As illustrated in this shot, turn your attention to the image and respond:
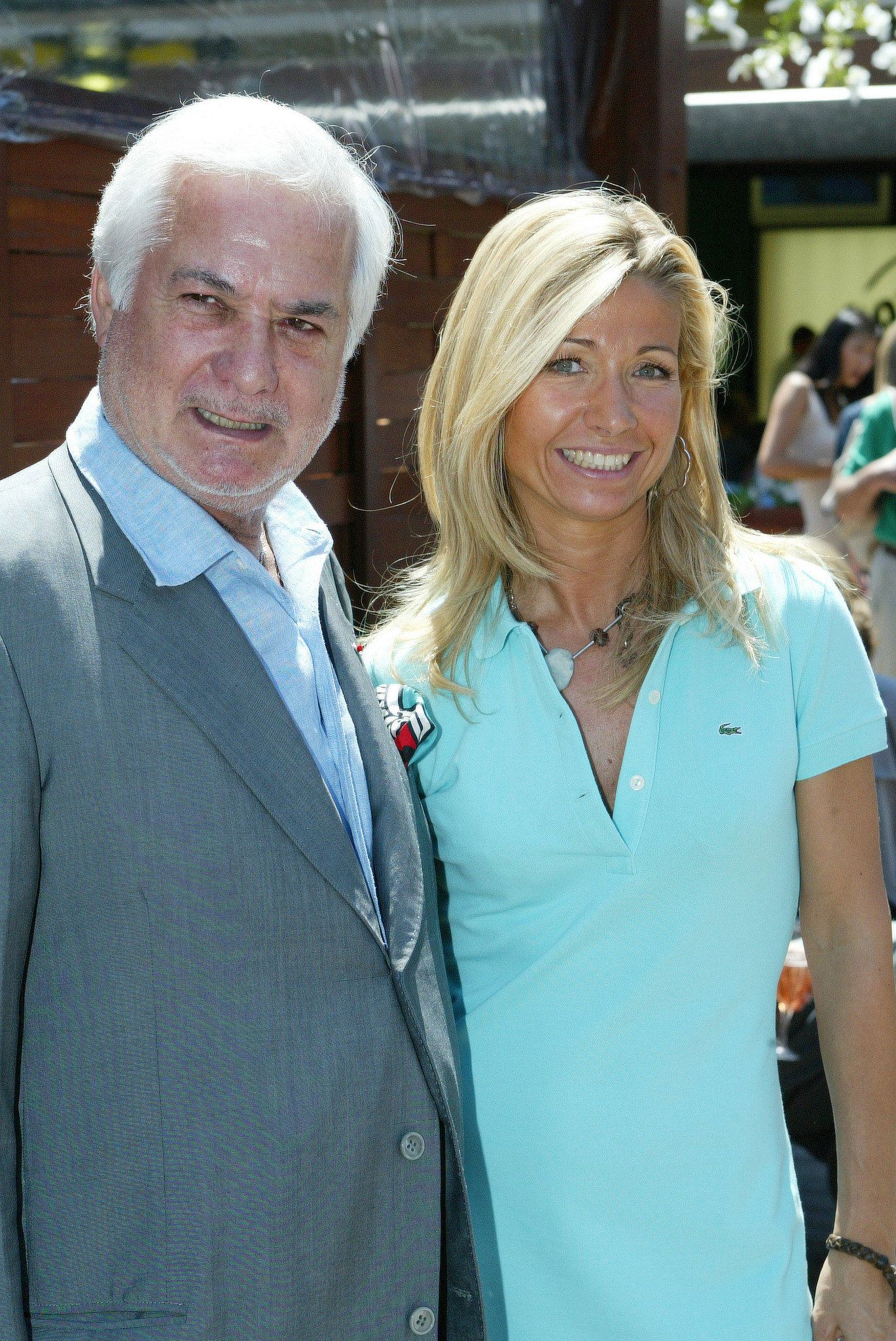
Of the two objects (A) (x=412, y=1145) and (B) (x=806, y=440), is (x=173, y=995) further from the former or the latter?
(B) (x=806, y=440)

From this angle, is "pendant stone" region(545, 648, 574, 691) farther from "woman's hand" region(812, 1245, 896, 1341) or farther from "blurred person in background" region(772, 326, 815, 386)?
"blurred person in background" region(772, 326, 815, 386)

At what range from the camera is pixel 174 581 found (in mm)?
1495

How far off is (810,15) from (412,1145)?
284 inches

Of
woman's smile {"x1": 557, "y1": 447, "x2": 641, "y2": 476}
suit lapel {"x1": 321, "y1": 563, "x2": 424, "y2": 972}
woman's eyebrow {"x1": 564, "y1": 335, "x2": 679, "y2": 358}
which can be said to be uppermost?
woman's eyebrow {"x1": 564, "y1": 335, "x2": 679, "y2": 358}

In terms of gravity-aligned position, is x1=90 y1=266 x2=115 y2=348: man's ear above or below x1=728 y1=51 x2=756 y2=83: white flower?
below

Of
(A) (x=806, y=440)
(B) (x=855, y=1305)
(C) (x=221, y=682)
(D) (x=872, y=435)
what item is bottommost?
(B) (x=855, y=1305)

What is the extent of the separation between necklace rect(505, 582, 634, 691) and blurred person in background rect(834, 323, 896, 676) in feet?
11.2

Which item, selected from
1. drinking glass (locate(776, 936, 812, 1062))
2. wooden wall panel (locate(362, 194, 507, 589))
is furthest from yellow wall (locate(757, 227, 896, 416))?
drinking glass (locate(776, 936, 812, 1062))

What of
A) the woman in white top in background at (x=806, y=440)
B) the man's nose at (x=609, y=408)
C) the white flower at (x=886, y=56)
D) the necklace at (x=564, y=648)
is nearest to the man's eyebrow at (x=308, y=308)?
the man's nose at (x=609, y=408)

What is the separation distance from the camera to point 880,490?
5.33 meters

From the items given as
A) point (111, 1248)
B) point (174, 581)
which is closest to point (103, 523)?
point (174, 581)

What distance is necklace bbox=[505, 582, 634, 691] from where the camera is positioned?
196 centimetres

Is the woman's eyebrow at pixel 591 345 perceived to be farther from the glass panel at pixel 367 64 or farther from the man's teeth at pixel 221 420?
the glass panel at pixel 367 64

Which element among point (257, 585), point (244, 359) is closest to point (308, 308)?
point (244, 359)
